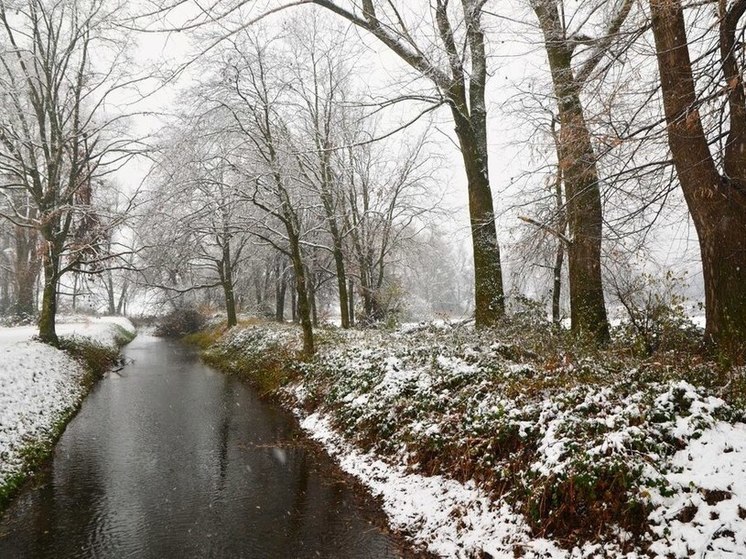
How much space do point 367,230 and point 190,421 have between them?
1170 cm

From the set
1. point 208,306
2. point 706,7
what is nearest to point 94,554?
point 706,7

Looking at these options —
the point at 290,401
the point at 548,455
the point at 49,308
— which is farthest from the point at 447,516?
the point at 49,308

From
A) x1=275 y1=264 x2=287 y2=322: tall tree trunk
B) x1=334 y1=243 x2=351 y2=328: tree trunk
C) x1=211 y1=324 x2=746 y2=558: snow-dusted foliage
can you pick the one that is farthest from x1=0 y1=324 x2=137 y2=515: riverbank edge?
x1=334 y1=243 x2=351 y2=328: tree trunk

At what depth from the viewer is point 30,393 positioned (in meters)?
9.60

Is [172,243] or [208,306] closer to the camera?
[172,243]

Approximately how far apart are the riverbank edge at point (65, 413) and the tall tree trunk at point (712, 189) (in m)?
9.51

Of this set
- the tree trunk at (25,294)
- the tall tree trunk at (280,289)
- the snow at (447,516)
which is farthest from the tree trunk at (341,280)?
the tree trunk at (25,294)

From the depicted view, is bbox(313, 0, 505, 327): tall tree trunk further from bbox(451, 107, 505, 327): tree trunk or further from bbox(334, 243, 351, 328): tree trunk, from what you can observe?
bbox(334, 243, 351, 328): tree trunk

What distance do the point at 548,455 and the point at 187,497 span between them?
492cm

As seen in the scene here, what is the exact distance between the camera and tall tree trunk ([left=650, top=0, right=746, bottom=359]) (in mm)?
5660

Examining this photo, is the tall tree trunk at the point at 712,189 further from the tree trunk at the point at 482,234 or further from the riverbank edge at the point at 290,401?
the tree trunk at the point at 482,234

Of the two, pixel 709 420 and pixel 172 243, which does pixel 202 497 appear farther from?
pixel 172 243

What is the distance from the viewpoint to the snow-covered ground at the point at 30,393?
7483 mm

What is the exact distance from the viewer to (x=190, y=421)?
10.6 metres
